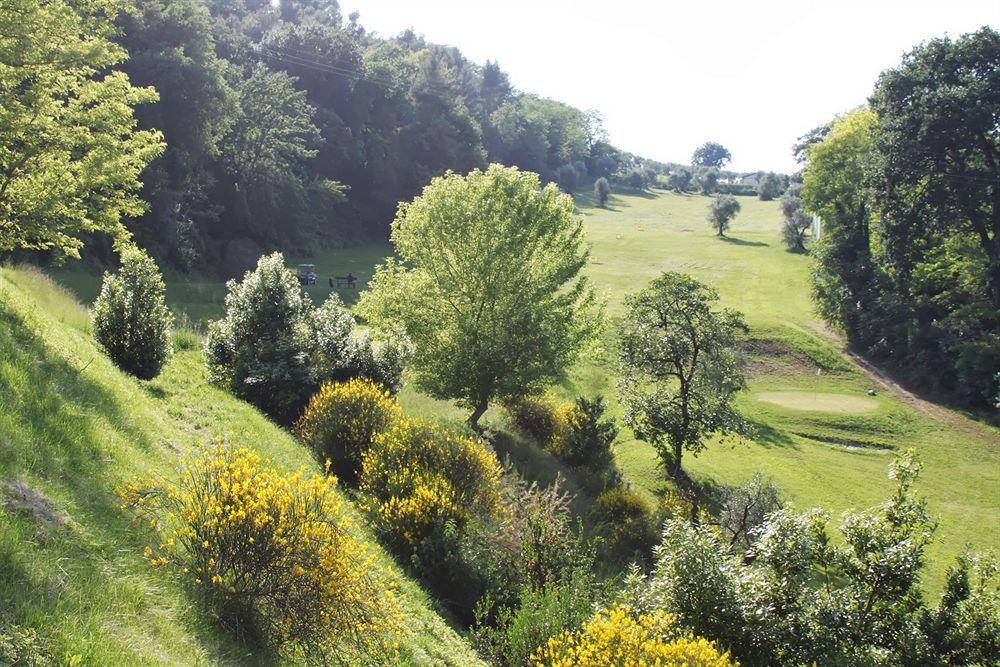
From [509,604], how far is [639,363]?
11.9 m

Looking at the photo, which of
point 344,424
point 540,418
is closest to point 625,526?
point 540,418

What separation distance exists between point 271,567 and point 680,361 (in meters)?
16.9

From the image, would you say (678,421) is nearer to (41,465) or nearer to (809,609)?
(809,609)

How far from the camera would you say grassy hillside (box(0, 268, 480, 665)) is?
5.18 meters

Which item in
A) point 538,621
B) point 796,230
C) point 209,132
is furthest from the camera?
point 796,230

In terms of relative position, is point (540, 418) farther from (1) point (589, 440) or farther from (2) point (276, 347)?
(2) point (276, 347)

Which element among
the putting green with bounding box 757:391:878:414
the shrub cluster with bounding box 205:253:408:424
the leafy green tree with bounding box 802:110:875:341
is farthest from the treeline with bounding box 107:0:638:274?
the leafy green tree with bounding box 802:110:875:341

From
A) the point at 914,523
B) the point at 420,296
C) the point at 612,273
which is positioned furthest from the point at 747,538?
the point at 612,273

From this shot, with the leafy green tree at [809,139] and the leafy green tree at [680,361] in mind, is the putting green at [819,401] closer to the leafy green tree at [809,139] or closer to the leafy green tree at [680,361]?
the leafy green tree at [680,361]

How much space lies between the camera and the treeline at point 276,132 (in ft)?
134

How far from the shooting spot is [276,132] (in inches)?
2060

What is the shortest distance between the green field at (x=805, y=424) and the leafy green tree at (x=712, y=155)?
150051 mm

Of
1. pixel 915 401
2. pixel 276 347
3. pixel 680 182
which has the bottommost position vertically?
pixel 915 401

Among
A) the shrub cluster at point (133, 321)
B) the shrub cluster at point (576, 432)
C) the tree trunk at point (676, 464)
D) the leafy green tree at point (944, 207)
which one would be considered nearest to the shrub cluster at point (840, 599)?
the shrub cluster at point (133, 321)
